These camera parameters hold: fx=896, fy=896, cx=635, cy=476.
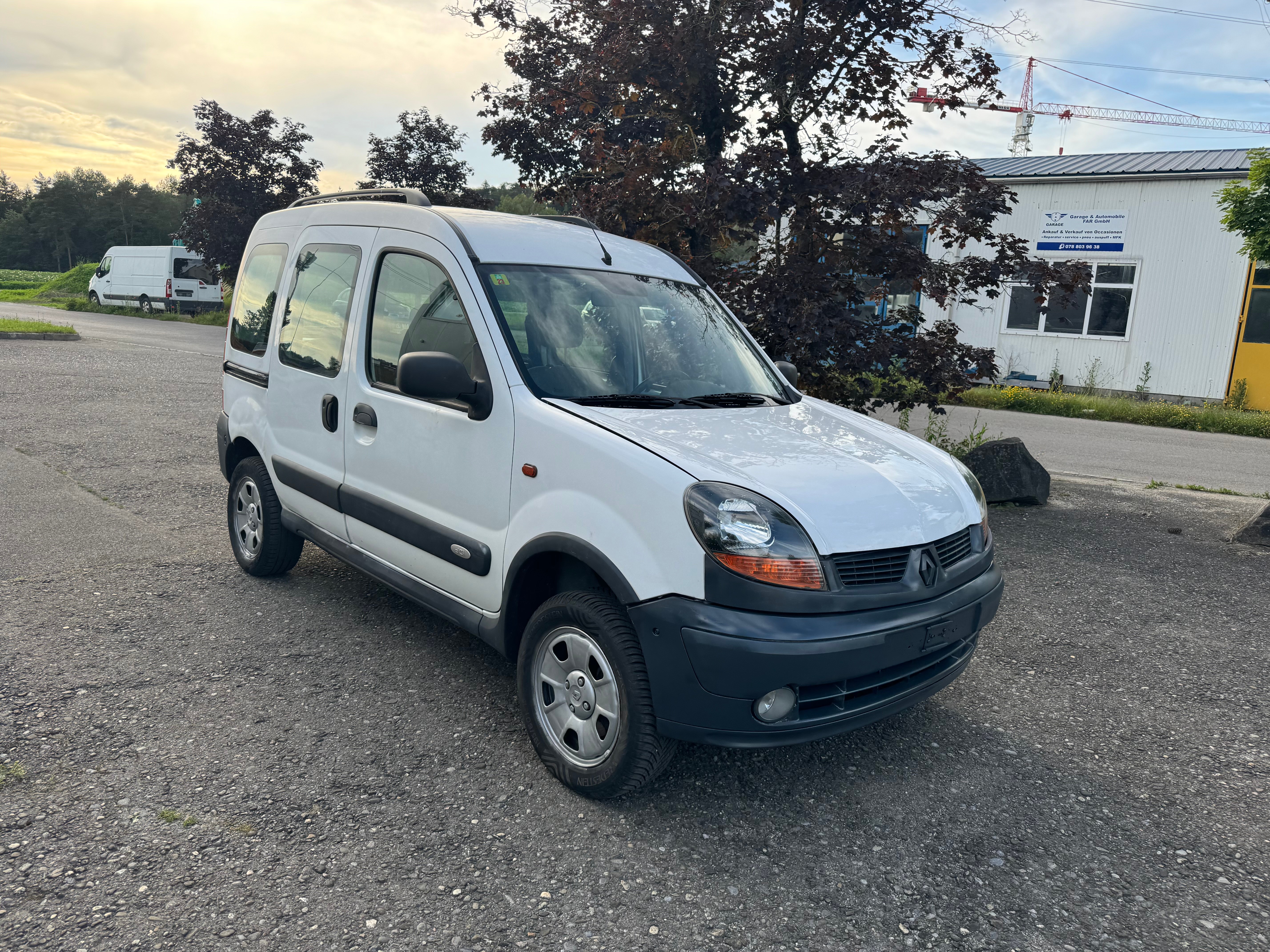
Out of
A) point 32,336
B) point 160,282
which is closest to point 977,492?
point 32,336

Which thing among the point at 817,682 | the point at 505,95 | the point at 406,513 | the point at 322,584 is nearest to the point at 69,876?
the point at 406,513

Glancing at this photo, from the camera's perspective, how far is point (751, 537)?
279cm

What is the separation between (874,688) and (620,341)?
5.78ft

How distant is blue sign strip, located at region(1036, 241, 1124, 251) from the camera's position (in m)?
19.2

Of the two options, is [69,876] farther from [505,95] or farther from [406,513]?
[505,95]

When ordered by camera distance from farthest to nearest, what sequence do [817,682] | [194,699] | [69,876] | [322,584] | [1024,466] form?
[1024,466] → [322,584] → [194,699] → [817,682] → [69,876]

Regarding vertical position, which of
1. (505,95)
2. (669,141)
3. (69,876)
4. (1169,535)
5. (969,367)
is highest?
(505,95)

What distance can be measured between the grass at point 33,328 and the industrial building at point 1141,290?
63.1 feet

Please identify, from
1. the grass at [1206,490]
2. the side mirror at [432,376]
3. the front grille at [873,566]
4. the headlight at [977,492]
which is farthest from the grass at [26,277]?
the front grille at [873,566]

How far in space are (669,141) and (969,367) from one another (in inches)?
126

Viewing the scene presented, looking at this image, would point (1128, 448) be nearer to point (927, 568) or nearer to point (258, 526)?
point (927, 568)

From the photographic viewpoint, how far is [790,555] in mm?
2801

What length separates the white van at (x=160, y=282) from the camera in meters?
34.0

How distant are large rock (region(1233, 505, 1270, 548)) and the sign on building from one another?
1426 centimetres
